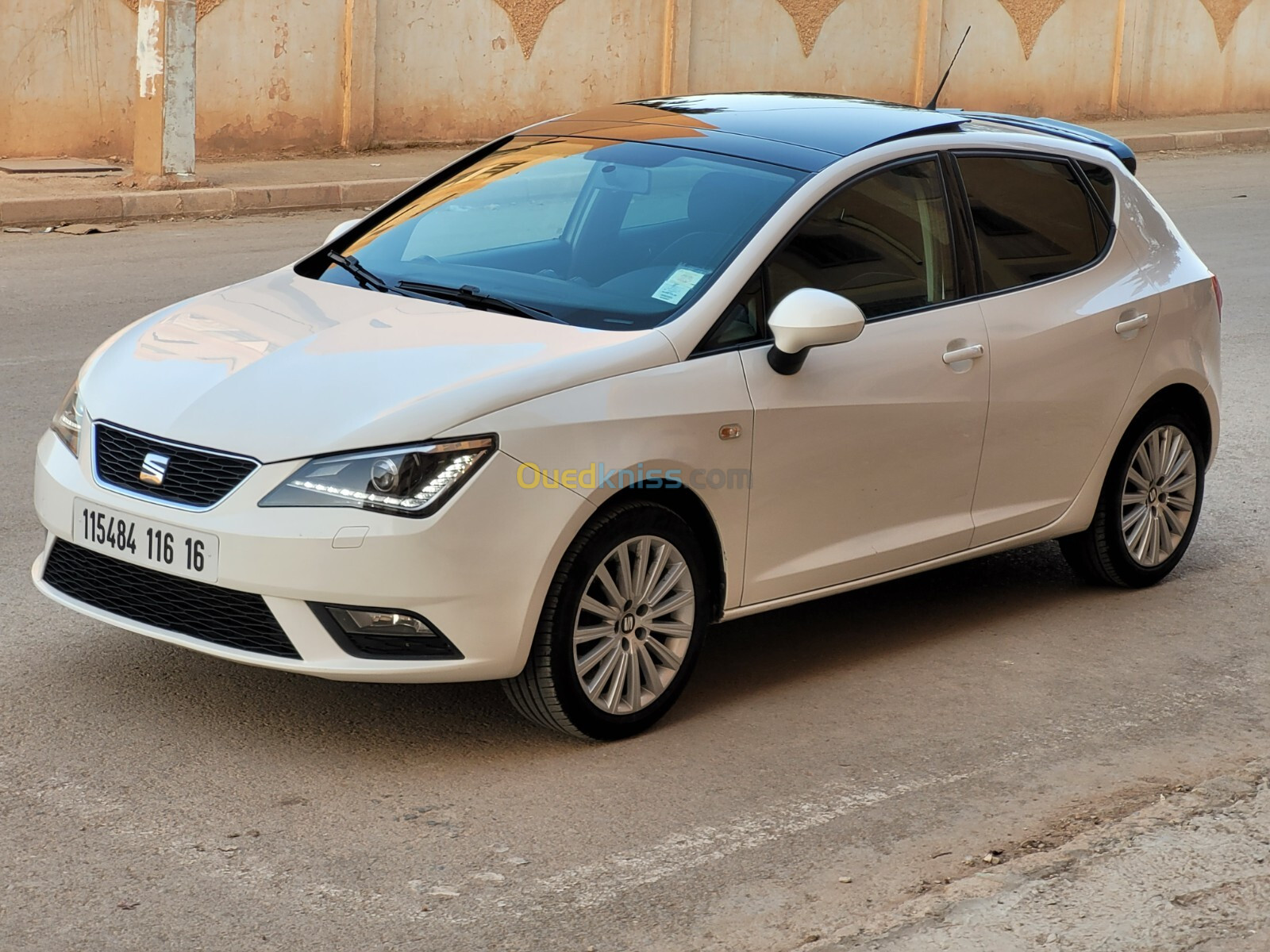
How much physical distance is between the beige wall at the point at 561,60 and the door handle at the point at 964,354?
40.8 ft

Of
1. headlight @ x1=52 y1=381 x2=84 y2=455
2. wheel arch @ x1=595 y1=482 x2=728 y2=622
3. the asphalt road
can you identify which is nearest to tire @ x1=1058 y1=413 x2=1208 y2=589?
the asphalt road

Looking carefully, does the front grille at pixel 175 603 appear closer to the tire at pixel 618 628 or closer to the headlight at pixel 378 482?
the headlight at pixel 378 482

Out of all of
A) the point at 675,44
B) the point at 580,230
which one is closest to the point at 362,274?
the point at 580,230

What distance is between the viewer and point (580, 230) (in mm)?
5504

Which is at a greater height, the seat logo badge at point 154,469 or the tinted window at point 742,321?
the tinted window at point 742,321

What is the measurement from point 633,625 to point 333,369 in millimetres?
1053

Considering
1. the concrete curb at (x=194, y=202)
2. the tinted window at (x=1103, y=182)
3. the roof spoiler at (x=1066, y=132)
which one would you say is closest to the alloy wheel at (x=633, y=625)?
the roof spoiler at (x=1066, y=132)

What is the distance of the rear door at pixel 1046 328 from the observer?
5723mm

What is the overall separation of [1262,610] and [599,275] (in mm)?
2788

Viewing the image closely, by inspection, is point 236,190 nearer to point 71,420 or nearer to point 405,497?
point 71,420

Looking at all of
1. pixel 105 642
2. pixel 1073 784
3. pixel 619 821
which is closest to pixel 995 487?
pixel 1073 784

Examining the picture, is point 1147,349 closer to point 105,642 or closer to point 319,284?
Result: point 319,284

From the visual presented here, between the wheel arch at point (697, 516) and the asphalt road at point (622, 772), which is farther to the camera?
the wheel arch at point (697, 516)

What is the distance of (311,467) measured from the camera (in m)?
4.34
